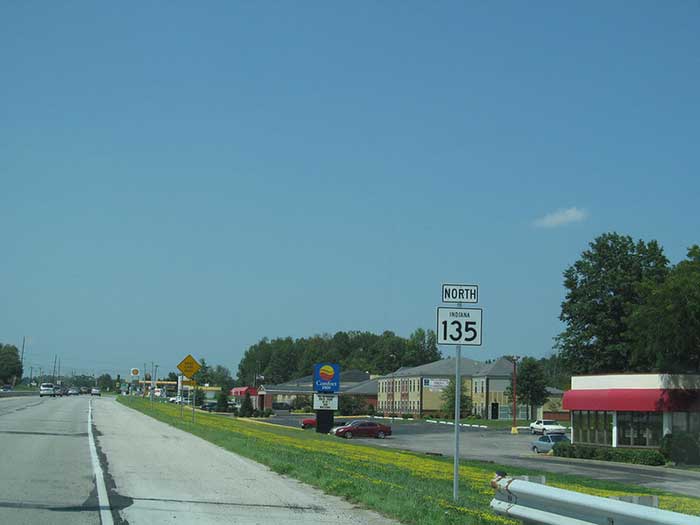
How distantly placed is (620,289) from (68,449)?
2111 inches

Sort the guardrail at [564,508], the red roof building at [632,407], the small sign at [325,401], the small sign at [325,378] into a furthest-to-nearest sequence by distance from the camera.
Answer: the small sign at [325,401]
the small sign at [325,378]
the red roof building at [632,407]
the guardrail at [564,508]

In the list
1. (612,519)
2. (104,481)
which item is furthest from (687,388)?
(612,519)

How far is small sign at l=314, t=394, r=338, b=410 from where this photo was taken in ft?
186

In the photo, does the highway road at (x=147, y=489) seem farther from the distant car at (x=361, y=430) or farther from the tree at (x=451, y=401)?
the tree at (x=451, y=401)

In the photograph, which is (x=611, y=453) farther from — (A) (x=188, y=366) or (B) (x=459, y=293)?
(B) (x=459, y=293)

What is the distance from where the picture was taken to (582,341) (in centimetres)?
6856

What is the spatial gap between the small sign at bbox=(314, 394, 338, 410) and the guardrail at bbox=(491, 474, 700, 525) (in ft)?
151

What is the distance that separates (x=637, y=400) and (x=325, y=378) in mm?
20591

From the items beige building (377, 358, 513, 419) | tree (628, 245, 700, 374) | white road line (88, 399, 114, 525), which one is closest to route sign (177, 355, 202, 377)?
white road line (88, 399, 114, 525)

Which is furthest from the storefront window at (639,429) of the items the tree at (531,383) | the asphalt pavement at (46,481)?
the tree at (531,383)

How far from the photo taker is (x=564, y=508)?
9.12 meters

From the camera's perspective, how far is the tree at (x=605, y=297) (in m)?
67.2

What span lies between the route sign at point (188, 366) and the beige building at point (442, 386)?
68.4 metres

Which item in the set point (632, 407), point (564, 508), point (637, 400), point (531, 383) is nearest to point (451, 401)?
point (531, 383)
